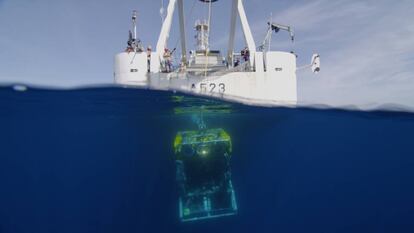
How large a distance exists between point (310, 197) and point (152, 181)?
12.6 m

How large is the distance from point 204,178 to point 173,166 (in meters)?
8.40

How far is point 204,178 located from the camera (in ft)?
29.0

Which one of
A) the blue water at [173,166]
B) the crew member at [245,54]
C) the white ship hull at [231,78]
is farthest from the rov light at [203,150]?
the crew member at [245,54]

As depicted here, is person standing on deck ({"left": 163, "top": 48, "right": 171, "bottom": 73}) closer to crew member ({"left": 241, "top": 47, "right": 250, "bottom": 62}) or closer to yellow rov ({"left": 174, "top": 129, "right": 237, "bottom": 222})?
crew member ({"left": 241, "top": 47, "right": 250, "bottom": 62})

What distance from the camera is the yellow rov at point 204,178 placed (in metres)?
8.47

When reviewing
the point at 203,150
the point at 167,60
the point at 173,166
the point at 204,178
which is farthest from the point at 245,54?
the point at 204,178

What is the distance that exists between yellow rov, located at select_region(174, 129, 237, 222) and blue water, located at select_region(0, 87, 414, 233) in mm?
2399

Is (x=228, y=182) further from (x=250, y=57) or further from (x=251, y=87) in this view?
(x=250, y=57)

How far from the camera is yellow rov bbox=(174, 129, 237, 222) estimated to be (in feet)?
27.8

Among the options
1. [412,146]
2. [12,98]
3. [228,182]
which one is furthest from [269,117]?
[12,98]

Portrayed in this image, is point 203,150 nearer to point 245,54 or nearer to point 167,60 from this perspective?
point 167,60

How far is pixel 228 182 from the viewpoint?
8.95 metres

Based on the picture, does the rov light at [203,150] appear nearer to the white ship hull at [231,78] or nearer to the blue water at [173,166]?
the blue water at [173,166]

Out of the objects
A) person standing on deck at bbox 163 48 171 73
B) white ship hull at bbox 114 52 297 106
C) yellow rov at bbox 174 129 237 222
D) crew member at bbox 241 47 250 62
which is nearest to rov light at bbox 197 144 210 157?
yellow rov at bbox 174 129 237 222
